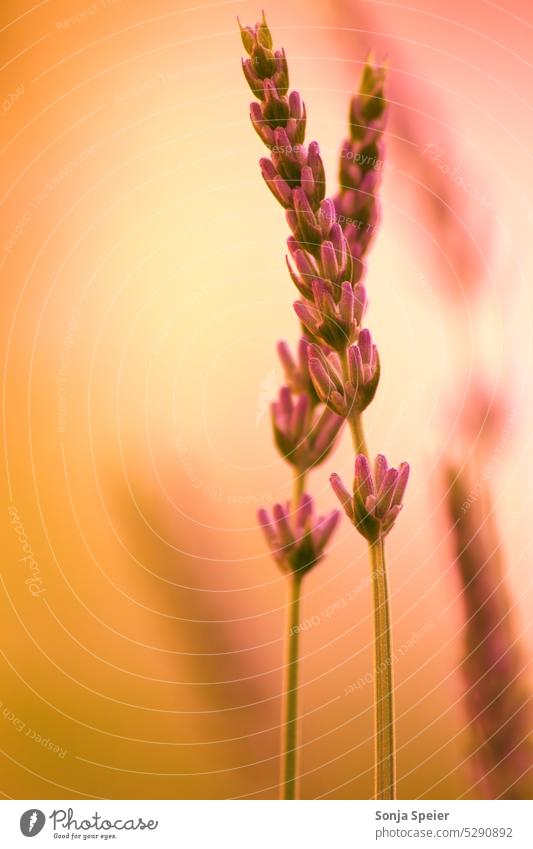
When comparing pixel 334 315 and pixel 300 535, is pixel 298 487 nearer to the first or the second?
pixel 300 535

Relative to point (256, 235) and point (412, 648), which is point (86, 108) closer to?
point (256, 235)

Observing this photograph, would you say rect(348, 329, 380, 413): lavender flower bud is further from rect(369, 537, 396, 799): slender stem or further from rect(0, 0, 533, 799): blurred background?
rect(0, 0, 533, 799): blurred background

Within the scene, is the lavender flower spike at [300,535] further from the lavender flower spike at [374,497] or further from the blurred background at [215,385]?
the blurred background at [215,385]

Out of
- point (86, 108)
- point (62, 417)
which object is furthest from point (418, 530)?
point (86, 108)
